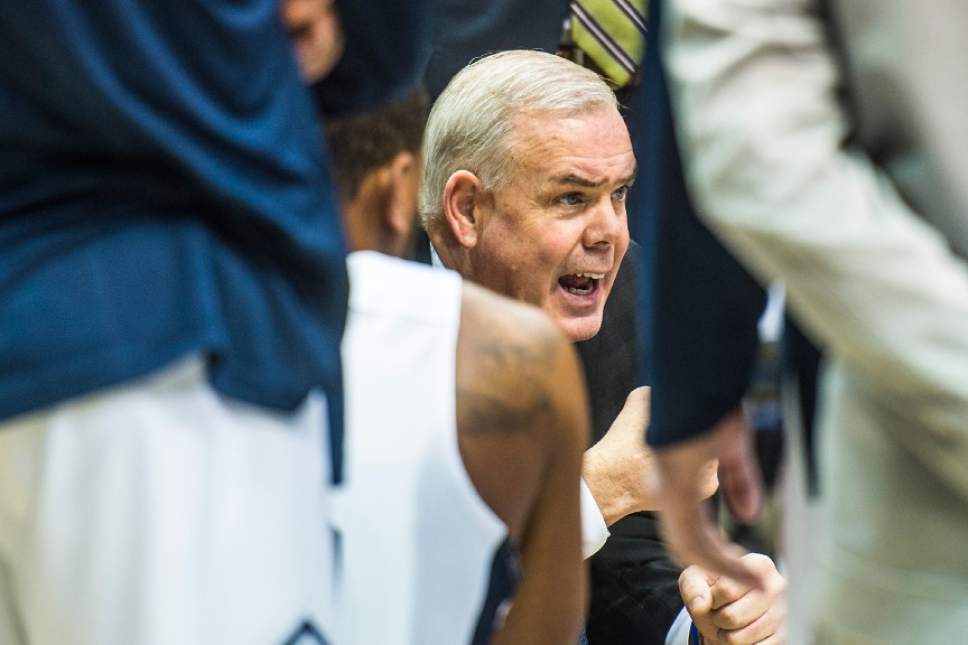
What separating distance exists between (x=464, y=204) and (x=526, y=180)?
0.12 meters

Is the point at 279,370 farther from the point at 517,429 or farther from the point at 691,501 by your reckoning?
the point at 517,429

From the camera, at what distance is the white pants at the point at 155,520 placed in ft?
4.14

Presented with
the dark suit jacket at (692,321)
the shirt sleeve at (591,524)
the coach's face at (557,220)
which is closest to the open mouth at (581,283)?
the coach's face at (557,220)

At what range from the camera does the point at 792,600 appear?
1.33 m

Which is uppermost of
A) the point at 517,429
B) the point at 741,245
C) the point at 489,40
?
the point at 741,245

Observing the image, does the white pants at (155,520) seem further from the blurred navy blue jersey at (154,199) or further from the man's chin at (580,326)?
the man's chin at (580,326)

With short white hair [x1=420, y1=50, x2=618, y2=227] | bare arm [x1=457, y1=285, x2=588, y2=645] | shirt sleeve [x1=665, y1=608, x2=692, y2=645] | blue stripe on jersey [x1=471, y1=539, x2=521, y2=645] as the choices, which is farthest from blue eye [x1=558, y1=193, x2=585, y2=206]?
blue stripe on jersey [x1=471, y1=539, x2=521, y2=645]

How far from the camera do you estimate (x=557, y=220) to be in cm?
293

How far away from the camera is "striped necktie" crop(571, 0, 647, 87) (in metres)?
3.84

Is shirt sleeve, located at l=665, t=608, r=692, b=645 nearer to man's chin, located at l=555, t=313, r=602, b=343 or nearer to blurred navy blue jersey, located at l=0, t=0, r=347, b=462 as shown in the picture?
man's chin, located at l=555, t=313, r=602, b=343

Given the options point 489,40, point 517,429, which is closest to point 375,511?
point 517,429

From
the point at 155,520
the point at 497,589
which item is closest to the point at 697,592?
the point at 497,589

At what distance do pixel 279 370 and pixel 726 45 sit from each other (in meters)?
0.45

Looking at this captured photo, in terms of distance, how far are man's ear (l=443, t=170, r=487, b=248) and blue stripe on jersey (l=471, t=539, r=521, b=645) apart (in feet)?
3.96
